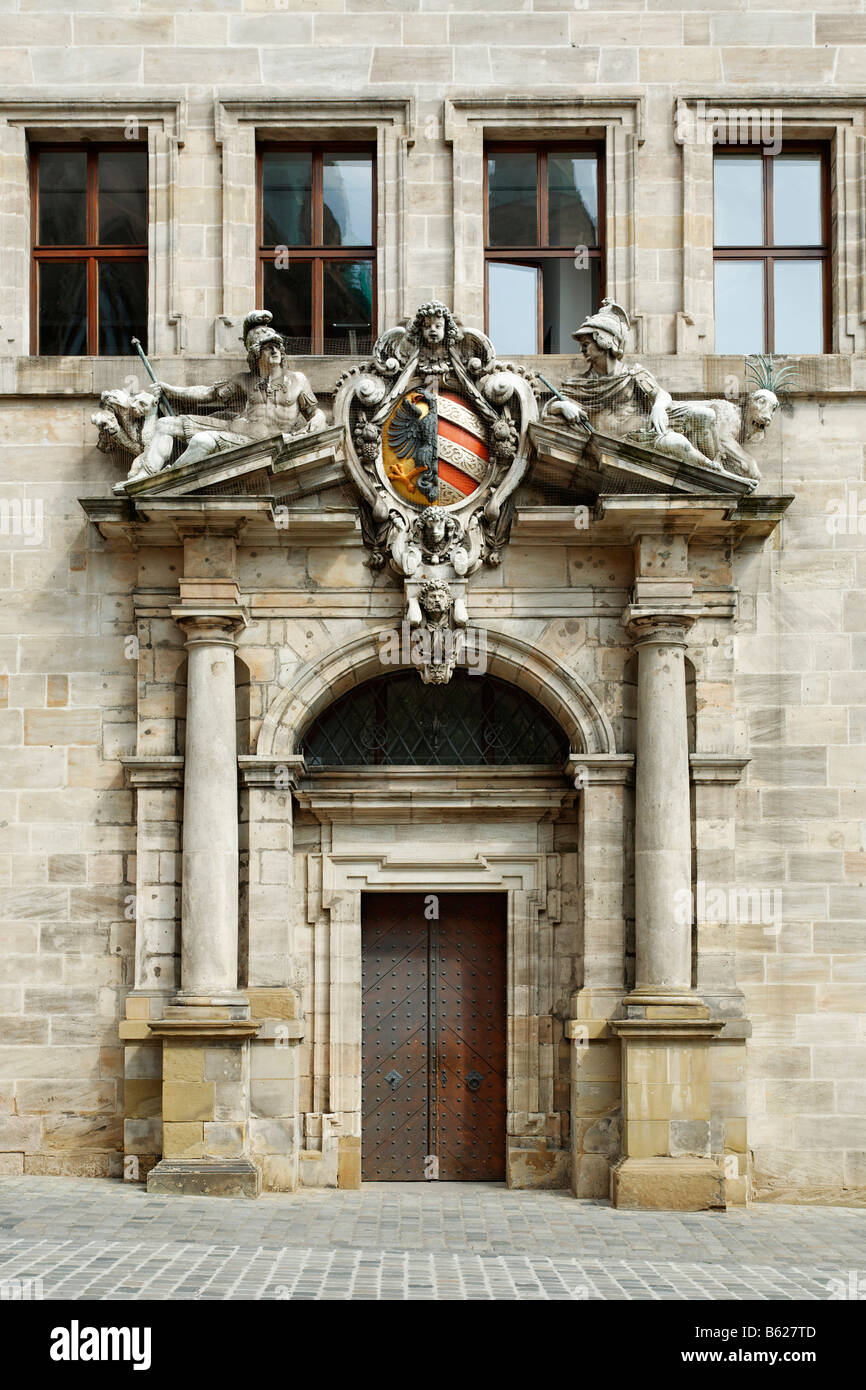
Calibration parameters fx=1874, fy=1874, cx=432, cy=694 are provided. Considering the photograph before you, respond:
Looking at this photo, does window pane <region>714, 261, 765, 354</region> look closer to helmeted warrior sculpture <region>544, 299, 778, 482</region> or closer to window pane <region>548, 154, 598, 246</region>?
Answer: helmeted warrior sculpture <region>544, 299, 778, 482</region>

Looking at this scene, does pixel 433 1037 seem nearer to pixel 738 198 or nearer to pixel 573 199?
pixel 573 199

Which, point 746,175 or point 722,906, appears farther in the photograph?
point 746,175

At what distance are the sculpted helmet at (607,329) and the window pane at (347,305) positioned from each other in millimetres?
1726

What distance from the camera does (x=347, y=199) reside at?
14.8 m

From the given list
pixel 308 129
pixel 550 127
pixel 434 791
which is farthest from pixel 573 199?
pixel 434 791

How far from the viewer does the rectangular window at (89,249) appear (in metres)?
14.7

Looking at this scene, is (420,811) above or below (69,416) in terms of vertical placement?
below

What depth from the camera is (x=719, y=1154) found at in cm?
1337

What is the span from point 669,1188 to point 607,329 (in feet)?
20.3

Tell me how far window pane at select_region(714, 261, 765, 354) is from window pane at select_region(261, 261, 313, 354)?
320 cm

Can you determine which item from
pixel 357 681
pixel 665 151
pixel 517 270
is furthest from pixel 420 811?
pixel 665 151

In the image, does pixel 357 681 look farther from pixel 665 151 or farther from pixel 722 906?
pixel 665 151

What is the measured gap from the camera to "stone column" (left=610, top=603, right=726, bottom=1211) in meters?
13.0

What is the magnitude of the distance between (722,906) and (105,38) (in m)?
8.18
